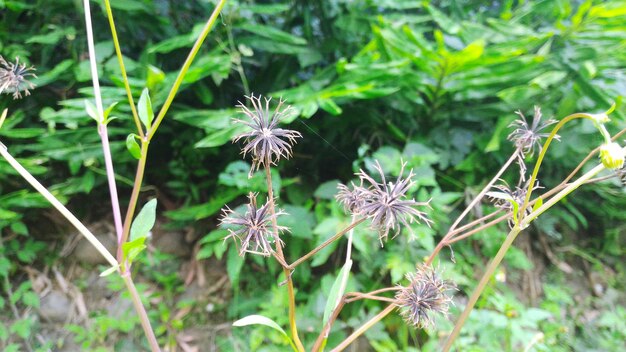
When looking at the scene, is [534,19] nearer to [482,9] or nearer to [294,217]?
[482,9]

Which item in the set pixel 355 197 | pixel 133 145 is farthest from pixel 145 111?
pixel 355 197

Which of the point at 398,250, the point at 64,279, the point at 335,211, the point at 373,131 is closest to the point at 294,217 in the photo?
the point at 335,211

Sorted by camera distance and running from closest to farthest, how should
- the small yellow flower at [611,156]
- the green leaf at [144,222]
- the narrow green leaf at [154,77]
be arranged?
the small yellow flower at [611,156] → the green leaf at [144,222] → the narrow green leaf at [154,77]

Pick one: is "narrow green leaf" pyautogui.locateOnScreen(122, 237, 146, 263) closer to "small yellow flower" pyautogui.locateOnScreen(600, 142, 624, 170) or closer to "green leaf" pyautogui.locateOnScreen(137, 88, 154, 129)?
"green leaf" pyautogui.locateOnScreen(137, 88, 154, 129)

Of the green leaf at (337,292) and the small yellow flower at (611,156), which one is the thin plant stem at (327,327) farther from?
the small yellow flower at (611,156)

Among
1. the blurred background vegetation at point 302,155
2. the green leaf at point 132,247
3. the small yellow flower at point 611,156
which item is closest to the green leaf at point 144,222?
the green leaf at point 132,247

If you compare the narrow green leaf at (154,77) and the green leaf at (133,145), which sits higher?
the green leaf at (133,145)

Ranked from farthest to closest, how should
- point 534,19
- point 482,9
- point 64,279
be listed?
point 482,9
point 534,19
point 64,279

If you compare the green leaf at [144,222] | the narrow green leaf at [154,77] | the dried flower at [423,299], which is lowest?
the narrow green leaf at [154,77]

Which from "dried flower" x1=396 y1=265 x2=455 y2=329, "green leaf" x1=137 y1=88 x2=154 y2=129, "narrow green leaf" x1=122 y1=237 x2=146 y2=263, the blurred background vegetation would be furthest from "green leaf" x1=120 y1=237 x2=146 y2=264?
the blurred background vegetation

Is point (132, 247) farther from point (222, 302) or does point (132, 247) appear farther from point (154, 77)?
point (222, 302)
